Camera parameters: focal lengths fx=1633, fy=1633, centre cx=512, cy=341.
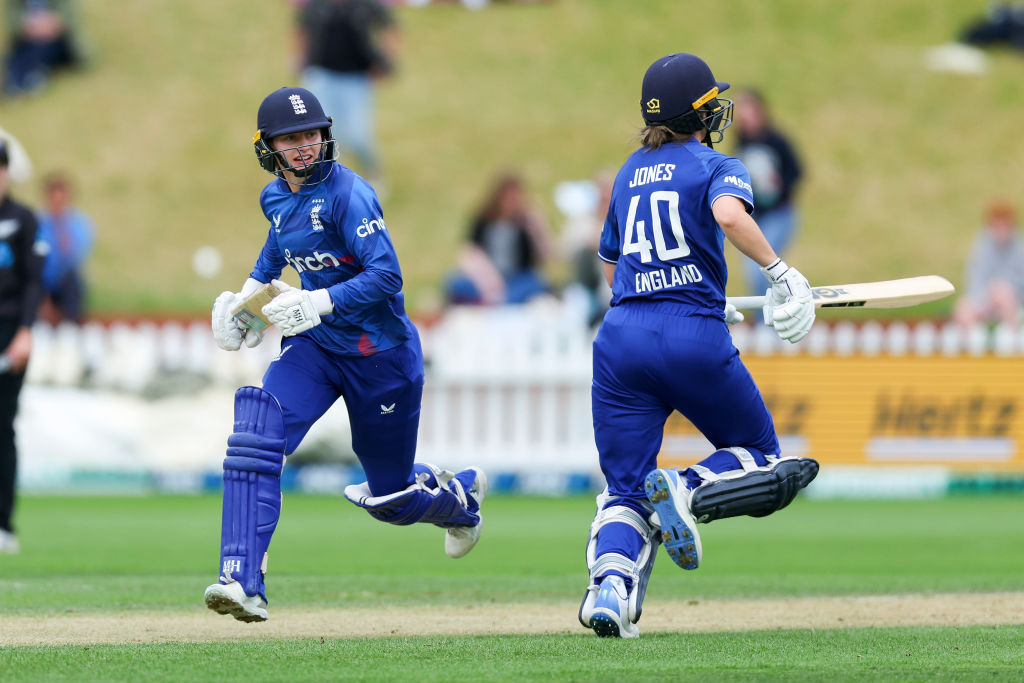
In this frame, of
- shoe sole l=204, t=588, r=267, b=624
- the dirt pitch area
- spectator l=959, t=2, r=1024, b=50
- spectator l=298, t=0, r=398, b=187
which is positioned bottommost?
the dirt pitch area

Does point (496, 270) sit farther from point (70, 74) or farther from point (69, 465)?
point (70, 74)

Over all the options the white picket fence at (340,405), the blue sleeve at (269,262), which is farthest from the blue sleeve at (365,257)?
the white picket fence at (340,405)

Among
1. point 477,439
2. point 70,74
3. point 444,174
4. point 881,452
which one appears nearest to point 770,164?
point 881,452

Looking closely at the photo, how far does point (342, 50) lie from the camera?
19.4 meters

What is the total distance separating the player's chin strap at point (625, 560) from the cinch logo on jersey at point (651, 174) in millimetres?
1204

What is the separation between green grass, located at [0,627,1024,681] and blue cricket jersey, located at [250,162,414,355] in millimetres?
1298

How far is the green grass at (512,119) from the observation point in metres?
27.1

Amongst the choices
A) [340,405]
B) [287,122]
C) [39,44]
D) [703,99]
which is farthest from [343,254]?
→ [39,44]

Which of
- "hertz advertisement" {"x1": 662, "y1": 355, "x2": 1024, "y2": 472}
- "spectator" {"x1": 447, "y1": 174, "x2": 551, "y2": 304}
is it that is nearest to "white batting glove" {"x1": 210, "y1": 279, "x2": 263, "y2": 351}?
"hertz advertisement" {"x1": 662, "y1": 355, "x2": 1024, "y2": 472}

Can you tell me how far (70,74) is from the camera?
101ft

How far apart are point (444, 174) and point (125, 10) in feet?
28.5

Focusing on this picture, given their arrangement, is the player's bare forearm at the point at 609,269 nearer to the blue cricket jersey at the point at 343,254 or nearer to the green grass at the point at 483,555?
the blue cricket jersey at the point at 343,254

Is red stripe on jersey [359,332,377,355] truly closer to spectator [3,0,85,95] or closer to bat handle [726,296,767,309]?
bat handle [726,296,767,309]

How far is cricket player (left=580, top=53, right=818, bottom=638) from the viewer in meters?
5.95
